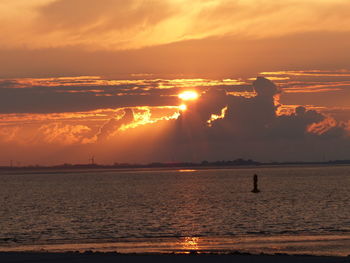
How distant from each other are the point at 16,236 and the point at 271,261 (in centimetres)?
3603

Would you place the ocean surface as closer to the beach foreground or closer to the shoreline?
the shoreline

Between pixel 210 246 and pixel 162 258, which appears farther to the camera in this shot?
pixel 210 246

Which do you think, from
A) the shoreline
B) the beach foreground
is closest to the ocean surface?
the shoreline

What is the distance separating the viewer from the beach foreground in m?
43.9

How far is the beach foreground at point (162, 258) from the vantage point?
43931 millimetres

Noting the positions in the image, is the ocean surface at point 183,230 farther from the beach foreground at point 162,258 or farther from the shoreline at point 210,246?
the beach foreground at point 162,258

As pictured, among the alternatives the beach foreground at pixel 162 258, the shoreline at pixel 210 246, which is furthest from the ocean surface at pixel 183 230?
the beach foreground at pixel 162 258

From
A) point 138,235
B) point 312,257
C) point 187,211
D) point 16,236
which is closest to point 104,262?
point 312,257

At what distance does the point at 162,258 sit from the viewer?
150 feet

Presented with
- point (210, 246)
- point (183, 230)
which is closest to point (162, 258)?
point (210, 246)

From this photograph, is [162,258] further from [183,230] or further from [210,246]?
[183,230]

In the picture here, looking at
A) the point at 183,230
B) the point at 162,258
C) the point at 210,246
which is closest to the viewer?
the point at 162,258

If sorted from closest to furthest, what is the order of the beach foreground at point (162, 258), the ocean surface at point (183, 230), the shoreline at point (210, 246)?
1. the beach foreground at point (162, 258)
2. the shoreline at point (210, 246)
3. the ocean surface at point (183, 230)

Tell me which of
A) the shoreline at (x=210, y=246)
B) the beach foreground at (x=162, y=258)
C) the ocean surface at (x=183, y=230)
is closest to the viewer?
the beach foreground at (x=162, y=258)
